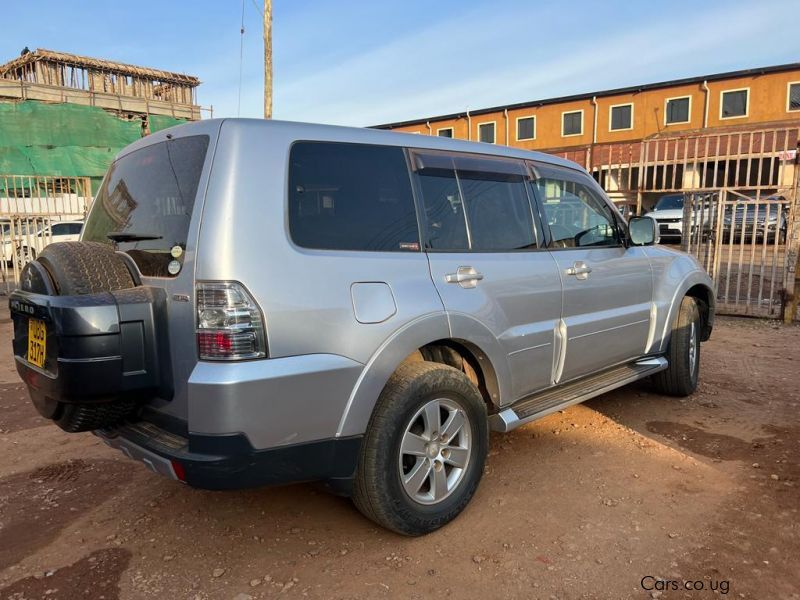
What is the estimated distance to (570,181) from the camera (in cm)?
406

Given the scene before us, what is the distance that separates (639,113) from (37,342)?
30.5 m

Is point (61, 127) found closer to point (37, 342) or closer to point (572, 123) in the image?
point (572, 123)

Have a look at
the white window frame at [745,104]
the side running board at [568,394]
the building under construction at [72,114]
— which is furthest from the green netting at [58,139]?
the white window frame at [745,104]

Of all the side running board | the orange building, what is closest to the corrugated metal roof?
the orange building

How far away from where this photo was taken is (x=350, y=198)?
2.65 metres

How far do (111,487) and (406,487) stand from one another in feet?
6.20

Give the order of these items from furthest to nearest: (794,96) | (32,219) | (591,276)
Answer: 1. (794,96)
2. (32,219)
3. (591,276)

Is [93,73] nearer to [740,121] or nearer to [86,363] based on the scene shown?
[740,121]

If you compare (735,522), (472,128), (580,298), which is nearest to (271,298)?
(580,298)

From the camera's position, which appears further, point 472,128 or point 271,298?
point 472,128

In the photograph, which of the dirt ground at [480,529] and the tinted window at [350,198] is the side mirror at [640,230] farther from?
the tinted window at [350,198]

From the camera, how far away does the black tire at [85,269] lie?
240cm

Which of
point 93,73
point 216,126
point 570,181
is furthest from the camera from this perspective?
point 93,73

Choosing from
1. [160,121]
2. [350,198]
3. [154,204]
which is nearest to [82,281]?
[154,204]
